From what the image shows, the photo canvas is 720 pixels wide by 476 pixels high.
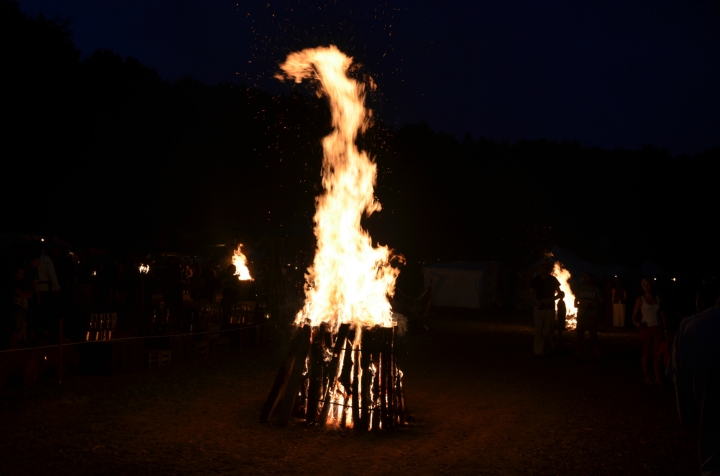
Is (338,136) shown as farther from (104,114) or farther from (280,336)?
(104,114)

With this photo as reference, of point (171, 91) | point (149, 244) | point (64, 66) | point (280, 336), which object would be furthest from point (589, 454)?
point (171, 91)

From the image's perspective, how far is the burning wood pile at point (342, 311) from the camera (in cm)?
775

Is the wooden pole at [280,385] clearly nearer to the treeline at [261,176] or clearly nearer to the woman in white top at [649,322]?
the woman in white top at [649,322]

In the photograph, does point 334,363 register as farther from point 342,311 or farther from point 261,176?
point 261,176

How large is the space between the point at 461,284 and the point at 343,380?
78.7ft

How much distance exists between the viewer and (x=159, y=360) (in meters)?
11.9

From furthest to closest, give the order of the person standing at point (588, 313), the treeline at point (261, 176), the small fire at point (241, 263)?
1. the small fire at point (241, 263)
2. the treeline at point (261, 176)
3. the person standing at point (588, 313)

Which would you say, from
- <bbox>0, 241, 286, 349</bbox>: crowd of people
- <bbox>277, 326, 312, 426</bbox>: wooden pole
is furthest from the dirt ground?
<bbox>0, 241, 286, 349</bbox>: crowd of people

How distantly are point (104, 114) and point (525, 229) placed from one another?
26999 mm

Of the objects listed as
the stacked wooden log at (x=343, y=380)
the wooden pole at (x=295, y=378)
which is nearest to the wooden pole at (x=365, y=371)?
the stacked wooden log at (x=343, y=380)

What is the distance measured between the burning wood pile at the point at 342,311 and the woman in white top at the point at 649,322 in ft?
13.7

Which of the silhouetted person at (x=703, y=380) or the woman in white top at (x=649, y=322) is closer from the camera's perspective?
the silhouetted person at (x=703, y=380)

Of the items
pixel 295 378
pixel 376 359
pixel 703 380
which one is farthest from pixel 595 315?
pixel 703 380

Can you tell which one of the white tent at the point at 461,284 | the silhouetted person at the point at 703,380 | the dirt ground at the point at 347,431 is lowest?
the dirt ground at the point at 347,431
